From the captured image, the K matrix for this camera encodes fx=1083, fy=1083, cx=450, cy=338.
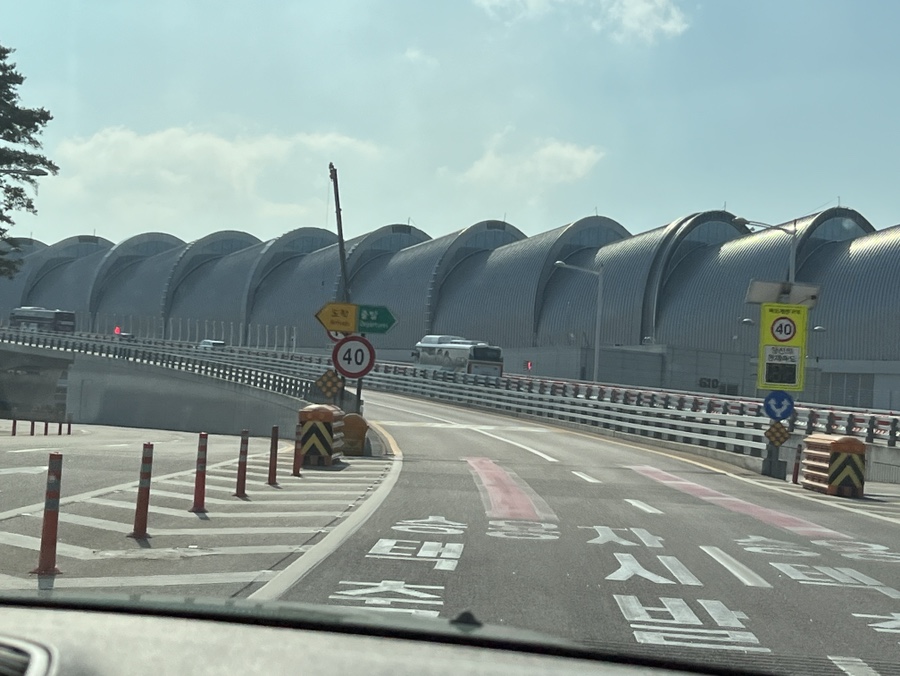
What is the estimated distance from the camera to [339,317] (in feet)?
86.5

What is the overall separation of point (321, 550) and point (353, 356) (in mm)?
12898

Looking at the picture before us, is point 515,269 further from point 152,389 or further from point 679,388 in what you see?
point 152,389

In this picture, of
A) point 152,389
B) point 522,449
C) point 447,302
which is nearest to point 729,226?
point 447,302

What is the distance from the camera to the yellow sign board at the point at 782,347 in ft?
80.7

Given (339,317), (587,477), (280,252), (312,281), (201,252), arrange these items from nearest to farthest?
(587,477) → (339,317) → (312,281) → (280,252) → (201,252)

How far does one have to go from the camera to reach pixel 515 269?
87.8m

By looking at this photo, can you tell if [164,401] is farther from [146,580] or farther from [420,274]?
[146,580]

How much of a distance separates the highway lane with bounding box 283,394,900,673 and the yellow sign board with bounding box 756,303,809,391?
5.16 meters

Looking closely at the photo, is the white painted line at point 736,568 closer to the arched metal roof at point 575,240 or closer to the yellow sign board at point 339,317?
the yellow sign board at point 339,317

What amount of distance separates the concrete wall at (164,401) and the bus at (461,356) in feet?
57.1

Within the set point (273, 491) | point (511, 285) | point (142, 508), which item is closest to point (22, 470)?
point (273, 491)

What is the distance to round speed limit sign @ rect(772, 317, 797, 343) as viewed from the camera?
81.1 feet

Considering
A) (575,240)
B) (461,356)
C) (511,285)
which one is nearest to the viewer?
(461,356)

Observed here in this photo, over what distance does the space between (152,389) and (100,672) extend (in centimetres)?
5752
